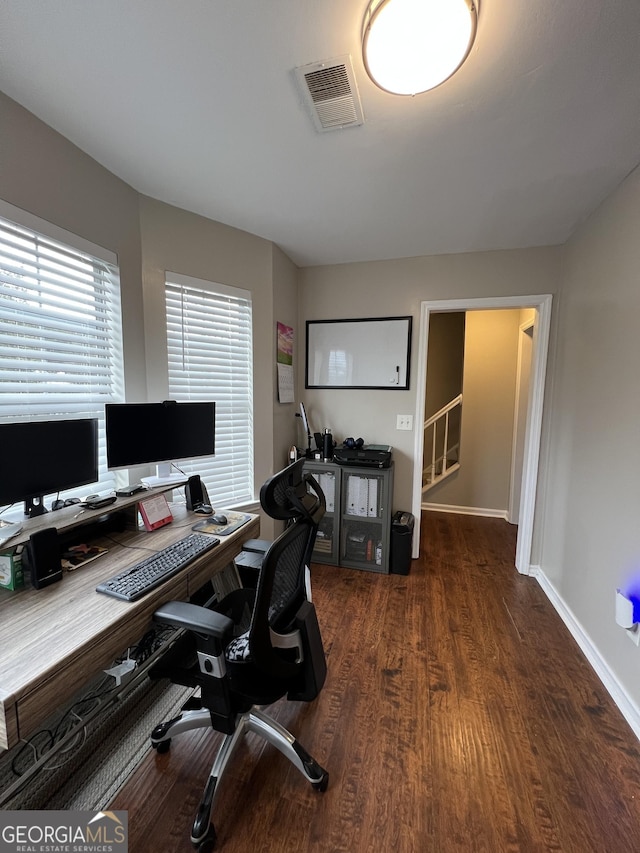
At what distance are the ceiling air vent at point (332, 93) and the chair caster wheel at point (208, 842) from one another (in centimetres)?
257

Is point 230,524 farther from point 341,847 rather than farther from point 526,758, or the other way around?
point 526,758

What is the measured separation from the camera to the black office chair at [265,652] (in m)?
1.07

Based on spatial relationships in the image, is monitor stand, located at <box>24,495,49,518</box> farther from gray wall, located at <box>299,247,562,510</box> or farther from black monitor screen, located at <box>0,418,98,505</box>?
gray wall, located at <box>299,247,562,510</box>

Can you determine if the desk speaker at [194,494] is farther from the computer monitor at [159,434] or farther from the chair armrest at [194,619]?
the chair armrest at [194,619]

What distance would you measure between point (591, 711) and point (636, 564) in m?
0.72

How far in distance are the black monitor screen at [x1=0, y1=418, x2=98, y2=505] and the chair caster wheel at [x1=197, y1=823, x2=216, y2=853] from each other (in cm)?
128

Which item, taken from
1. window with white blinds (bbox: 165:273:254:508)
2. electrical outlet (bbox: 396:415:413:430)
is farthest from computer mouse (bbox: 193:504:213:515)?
electrical outlet (bbox: 396:415:413:430)

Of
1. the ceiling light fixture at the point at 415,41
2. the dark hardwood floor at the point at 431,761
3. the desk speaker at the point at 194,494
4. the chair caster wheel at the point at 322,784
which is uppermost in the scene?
the ceiling light fixture at the point at 415,41

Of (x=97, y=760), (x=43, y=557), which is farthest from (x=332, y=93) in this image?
(x=97, y=760)

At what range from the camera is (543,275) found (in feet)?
8.64

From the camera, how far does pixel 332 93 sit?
51.6 inches

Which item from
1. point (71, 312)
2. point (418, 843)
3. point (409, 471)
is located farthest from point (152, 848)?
point (409, 471)

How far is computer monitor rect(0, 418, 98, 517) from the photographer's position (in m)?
1.24

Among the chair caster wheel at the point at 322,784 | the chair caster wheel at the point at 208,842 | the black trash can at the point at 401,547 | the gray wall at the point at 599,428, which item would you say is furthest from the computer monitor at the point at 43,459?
the gray wall at the point at 599,428
